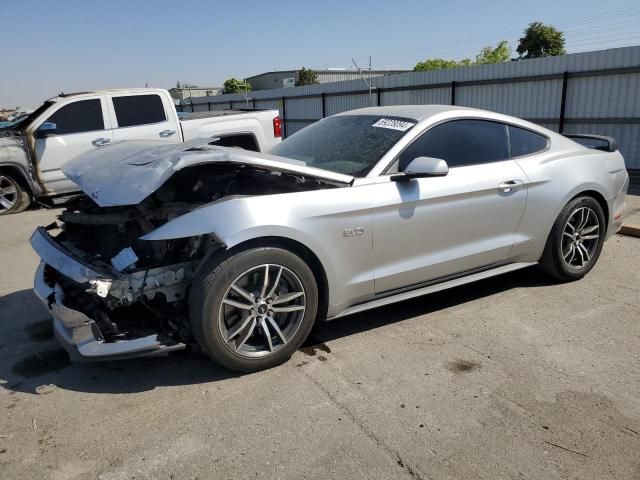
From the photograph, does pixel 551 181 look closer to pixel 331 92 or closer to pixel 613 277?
pixel 613 277

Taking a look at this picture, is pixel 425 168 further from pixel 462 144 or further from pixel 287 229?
pixel 287 229

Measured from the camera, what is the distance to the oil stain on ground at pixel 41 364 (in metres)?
3.41

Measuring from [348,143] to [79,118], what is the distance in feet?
21.8

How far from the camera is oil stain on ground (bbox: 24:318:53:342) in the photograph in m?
3.92

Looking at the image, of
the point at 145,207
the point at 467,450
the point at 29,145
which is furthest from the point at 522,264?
the point at 29,145

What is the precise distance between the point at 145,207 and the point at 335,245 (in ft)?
3.98

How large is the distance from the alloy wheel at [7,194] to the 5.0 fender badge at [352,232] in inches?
305

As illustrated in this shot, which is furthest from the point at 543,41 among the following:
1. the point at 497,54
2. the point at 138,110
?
the point at 138,110

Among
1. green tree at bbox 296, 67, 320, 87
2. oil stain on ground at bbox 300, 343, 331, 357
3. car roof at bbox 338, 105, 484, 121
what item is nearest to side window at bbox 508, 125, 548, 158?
car roof at bbox 338, 105, 484, 121

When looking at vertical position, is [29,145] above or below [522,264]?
above

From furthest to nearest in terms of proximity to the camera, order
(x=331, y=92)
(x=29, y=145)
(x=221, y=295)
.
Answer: (x=331, y=92), (x=29, y=145), (x=221, y=295)

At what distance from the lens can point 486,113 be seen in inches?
171

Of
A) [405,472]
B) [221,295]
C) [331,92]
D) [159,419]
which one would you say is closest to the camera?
[405,472]

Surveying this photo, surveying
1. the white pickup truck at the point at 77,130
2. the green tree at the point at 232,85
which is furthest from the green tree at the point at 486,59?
the white pickup truck at the point at 77,130
